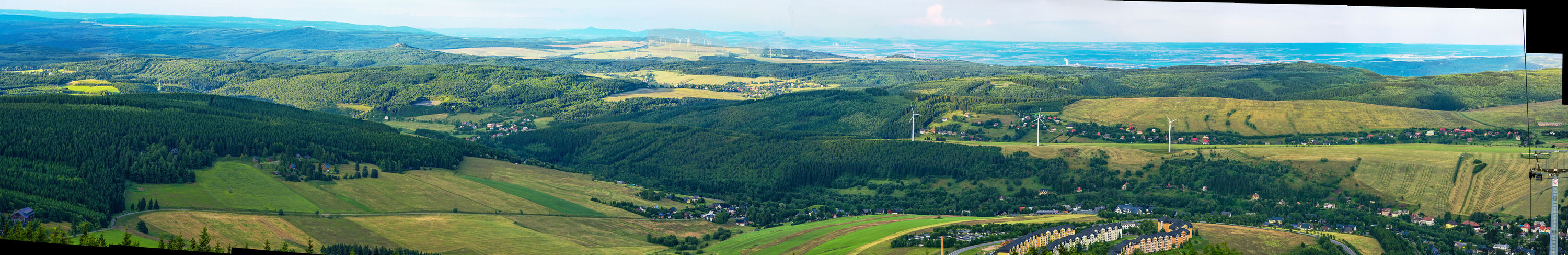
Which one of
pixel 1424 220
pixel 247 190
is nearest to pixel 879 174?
pixel 1424 220

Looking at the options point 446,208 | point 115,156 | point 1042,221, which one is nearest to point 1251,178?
point 1042,221

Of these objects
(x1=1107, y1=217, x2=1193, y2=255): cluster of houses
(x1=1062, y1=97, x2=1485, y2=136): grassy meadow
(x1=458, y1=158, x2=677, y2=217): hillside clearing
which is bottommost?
(x1=458, y1=158, x2=677, y2=217): hillside clearing

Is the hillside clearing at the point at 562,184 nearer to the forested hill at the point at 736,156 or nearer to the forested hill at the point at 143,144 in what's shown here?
the forested hill at the point at 143,144

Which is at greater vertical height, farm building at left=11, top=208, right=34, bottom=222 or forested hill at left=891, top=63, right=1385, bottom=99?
forested hill at left=891, top=63, right=1385, bottom=99

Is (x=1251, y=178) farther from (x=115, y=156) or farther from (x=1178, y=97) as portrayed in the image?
(x=115, y=156)

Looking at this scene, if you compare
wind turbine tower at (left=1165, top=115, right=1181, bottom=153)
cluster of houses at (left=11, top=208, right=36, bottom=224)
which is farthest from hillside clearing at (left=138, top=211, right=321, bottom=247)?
wind turbine tower at (left=1165, top=115, right=1181, bottom=153)

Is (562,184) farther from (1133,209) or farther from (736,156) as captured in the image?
(1133,209)

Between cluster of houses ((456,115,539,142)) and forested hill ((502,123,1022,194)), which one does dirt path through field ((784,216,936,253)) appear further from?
cluster of houses ((456,115,539,142))
